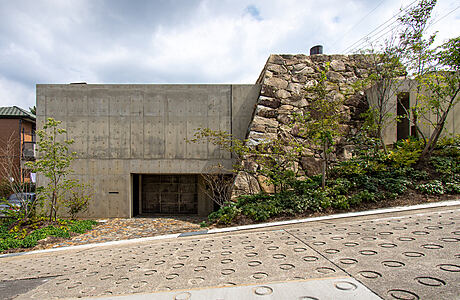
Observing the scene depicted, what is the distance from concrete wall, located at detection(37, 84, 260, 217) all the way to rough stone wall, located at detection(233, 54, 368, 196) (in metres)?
0.79

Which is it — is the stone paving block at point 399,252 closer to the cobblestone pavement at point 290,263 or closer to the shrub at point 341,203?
the cobblestone pavement at point 290,263

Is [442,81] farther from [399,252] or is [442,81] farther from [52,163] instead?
[52,163]

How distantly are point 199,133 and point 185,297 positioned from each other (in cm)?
734

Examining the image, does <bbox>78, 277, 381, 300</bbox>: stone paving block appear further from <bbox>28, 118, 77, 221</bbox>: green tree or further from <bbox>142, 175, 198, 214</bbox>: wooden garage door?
<bbox>142, 175, 198, 214</bbox>: wooden garage door

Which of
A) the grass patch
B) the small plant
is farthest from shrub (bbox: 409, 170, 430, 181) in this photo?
the small plant

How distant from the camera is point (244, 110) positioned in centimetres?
945

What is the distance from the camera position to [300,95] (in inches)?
363

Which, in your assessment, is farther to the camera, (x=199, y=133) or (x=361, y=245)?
(x=199, y=133)

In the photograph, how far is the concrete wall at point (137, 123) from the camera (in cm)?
933

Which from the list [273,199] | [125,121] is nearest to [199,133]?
[125,121]

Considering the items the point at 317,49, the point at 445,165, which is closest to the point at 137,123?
the point at 317,49

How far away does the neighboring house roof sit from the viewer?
1678 cm

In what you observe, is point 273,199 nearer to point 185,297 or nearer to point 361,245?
point 361,245

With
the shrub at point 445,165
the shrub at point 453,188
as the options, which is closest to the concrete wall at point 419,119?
the shrub at point 445,165
